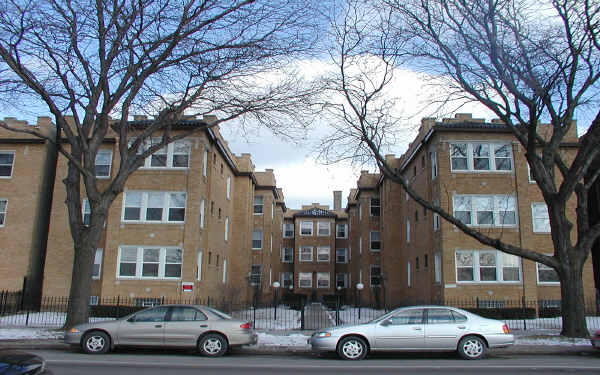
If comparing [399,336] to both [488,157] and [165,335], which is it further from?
[488,157]

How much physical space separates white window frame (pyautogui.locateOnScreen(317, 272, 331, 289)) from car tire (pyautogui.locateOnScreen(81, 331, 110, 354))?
43.5 m

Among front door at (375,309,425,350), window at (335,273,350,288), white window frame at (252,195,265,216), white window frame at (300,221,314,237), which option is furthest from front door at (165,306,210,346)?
white window frame at (300,221,314,237)

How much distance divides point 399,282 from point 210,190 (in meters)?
14.9

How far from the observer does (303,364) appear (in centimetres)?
1127

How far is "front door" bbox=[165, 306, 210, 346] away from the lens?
41.5 feet

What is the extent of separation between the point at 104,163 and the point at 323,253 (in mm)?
33743

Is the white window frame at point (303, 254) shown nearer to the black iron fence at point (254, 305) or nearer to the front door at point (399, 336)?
the black iron fence at point (254, 305)

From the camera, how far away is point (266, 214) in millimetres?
43031

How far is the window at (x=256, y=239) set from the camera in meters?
42.8

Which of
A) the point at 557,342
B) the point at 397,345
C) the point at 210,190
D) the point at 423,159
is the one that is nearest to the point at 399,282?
the point at 423,159

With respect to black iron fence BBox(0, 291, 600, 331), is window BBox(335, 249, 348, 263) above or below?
above

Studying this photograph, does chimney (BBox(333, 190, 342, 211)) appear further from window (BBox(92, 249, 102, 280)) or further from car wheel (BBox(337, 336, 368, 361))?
car wheel (BBox(337, 336, 368, 361))

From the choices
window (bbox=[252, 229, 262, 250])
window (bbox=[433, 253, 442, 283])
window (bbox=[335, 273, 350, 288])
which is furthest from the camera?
window (bbox=[335, 273, 350, 288])

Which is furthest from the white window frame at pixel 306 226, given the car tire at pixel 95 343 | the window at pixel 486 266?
the car tire at pixel 95 343
